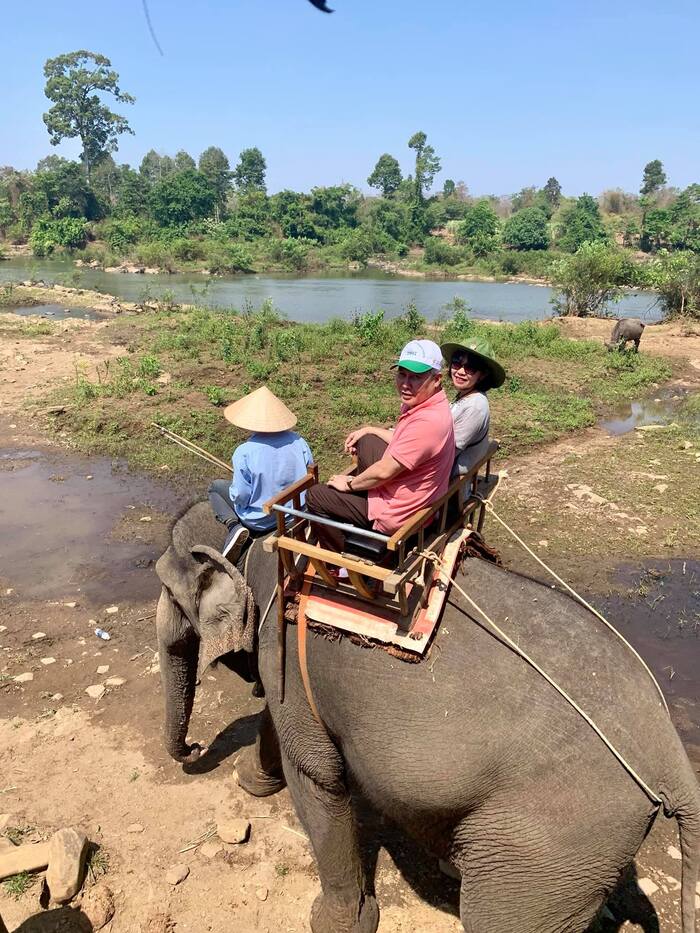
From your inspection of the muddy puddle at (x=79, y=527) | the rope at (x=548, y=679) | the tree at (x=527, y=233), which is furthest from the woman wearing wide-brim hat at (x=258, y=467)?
the tree at (x=527, y=233)

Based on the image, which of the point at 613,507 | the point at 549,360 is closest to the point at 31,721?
the point at 613,507

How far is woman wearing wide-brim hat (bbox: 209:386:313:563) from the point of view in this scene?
→ 3.65 meters

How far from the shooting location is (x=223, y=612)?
337cm

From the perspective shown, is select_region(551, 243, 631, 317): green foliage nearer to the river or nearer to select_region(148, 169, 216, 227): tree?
the river

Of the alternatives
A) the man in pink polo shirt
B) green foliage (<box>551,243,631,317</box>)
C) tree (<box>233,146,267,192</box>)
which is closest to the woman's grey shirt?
the man in pink polo shirt

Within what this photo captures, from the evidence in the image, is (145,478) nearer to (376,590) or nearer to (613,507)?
(613,507)

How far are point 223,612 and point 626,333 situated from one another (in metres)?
17.0

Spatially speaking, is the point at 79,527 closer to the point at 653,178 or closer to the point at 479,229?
the point at 479,229

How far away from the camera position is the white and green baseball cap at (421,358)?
2.83m

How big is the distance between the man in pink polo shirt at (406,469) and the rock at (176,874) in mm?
2244

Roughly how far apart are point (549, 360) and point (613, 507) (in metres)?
9.39

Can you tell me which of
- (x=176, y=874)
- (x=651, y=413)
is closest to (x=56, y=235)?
(x=651, y=413)

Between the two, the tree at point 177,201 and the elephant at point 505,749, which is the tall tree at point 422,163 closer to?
the tree at point 177,201

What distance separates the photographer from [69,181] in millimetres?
61969
